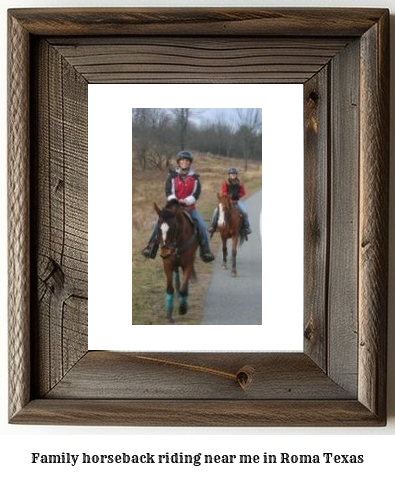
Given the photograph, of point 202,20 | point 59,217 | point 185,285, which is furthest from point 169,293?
point 202,20

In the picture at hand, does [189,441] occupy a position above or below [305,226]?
below

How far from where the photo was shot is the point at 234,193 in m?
0.67

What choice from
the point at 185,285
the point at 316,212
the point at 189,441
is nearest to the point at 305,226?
the point at 316,212

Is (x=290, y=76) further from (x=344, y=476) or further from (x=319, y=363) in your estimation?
(x=344, y=476)

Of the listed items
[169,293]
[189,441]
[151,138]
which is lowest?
[189,441]

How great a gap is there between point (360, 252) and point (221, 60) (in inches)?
8.0

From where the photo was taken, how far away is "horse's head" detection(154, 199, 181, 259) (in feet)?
2.21

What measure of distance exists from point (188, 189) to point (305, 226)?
0.11m

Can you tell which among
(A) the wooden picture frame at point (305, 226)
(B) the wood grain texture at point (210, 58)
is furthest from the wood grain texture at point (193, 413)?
(B) the wood grain texture at point (210, 58)

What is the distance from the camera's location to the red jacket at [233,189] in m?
0.67

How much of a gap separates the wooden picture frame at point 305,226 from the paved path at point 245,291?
0.03 m

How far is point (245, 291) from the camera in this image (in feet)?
2.22

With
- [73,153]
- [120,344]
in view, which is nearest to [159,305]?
[120,344]

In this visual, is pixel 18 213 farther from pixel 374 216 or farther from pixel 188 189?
pixel 374 216
